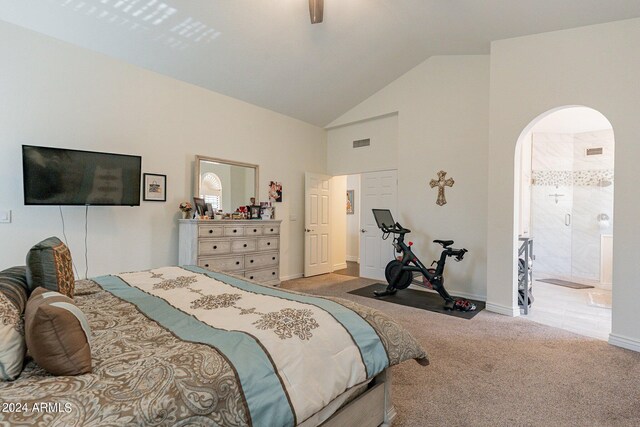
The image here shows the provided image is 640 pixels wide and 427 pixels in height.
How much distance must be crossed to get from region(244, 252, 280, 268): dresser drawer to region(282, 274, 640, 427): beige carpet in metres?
2.29

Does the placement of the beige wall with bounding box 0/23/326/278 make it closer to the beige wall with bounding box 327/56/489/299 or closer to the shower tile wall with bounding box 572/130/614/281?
the beige wall with bounding box 327/56/489/299

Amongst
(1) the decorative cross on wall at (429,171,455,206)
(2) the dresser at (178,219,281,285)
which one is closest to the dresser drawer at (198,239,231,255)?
(2) the dresser at (178,219,281,285)

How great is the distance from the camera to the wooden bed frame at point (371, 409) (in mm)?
1469

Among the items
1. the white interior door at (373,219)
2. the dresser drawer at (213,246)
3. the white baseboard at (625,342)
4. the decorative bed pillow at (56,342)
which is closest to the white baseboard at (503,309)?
the white baseboard at (625,342)

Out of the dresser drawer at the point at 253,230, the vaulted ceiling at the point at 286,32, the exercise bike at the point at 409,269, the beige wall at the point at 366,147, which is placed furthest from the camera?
the beige wall at the point at 366,147

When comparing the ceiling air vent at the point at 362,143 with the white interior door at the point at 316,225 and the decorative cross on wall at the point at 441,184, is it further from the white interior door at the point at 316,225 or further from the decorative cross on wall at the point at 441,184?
the decorative cross on wall at the point at 441,184

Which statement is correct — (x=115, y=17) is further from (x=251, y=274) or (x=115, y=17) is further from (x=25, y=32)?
(x=251, y=274)

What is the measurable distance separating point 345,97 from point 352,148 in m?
1.01

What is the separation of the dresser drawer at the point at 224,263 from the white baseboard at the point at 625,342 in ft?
13.6

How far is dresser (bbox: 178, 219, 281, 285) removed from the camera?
412 cm

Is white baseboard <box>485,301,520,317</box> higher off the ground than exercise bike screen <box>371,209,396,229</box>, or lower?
lower

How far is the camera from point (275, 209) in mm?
5641

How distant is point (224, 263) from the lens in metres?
4.36

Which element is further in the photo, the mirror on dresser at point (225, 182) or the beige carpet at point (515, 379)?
the mirror on dresser at point (225, 182)
